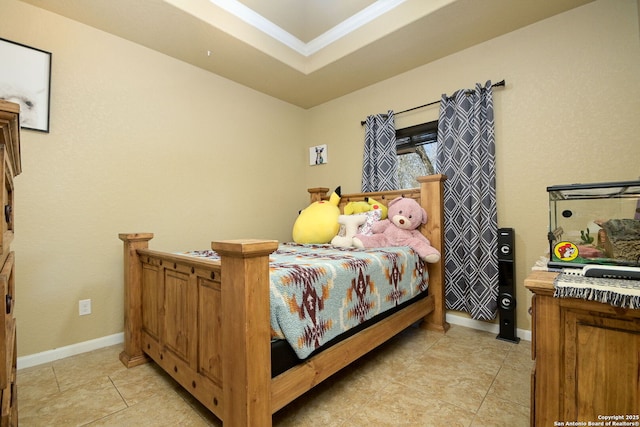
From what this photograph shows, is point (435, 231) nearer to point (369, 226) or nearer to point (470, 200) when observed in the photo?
point (470, 200)

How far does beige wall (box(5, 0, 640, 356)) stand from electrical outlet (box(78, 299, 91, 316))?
0.12 feet

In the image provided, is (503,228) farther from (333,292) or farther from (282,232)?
(282,232)

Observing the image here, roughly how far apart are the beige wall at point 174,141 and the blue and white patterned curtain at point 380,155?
0.19 m

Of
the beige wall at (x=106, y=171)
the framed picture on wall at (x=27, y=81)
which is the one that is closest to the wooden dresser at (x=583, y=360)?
the beige wall at (x=106, y=171)

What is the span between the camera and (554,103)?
2.12 metres

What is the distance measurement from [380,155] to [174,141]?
1.96 metres

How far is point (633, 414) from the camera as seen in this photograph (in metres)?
0.77

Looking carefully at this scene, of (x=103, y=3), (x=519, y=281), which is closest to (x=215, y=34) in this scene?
(x=103, y=3)

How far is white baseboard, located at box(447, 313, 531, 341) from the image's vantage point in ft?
7.29

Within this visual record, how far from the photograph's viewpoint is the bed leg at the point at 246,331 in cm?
102

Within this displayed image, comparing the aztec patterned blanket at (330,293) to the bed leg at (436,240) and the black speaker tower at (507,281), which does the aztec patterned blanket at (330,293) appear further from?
the black speaker tower at (507,281)

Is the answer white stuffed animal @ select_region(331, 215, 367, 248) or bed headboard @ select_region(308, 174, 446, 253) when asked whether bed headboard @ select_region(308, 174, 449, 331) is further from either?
white stuffed animal @ select_region(331, 215, 367, 248)

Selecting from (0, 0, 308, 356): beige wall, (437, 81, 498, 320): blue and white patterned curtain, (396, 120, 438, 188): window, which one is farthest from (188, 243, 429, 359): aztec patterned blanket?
(0, 0, 308, 356): beige wall

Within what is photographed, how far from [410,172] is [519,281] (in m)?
1.33
